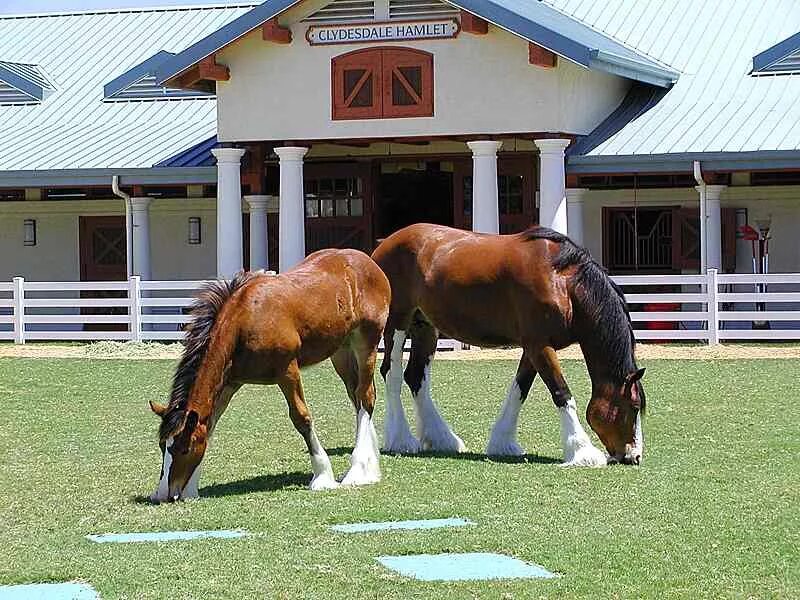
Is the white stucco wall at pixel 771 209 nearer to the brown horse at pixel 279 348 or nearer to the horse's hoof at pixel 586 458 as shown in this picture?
the horse's hoof at pixel 586 458

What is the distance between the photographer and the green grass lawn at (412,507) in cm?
787

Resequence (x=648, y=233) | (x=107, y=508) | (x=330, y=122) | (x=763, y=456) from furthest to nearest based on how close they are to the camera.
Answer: (x=648, y=233)
(x=330, y=122)
(x=763, y=456)
(x=107, y=508)

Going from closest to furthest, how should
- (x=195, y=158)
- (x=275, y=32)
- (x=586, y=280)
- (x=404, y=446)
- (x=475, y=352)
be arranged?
(x=586, y=280) < (x=404, y=446) < (x=475, y=352) < (x=275, y=32) < (x=195, y=158)

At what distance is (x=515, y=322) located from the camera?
12.4m

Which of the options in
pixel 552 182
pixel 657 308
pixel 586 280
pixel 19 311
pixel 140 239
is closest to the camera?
pixel 586 280

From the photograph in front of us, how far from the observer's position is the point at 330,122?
81.8 feet

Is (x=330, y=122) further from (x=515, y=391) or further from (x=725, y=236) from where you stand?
(x=515, y=391)

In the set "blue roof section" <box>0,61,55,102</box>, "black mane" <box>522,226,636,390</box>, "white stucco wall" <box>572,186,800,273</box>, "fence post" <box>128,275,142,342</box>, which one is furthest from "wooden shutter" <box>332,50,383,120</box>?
"black mane" <box>522,226,636,390</box>

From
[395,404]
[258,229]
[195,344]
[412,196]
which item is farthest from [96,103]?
[195,344]

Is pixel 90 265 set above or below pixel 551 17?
below

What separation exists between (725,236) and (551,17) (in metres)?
4.49

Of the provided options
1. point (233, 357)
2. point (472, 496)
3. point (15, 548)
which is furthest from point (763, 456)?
point (15, 548)

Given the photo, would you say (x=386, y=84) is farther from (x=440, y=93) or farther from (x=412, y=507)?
(x=412, y=507)

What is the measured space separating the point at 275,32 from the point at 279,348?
14938 mm
